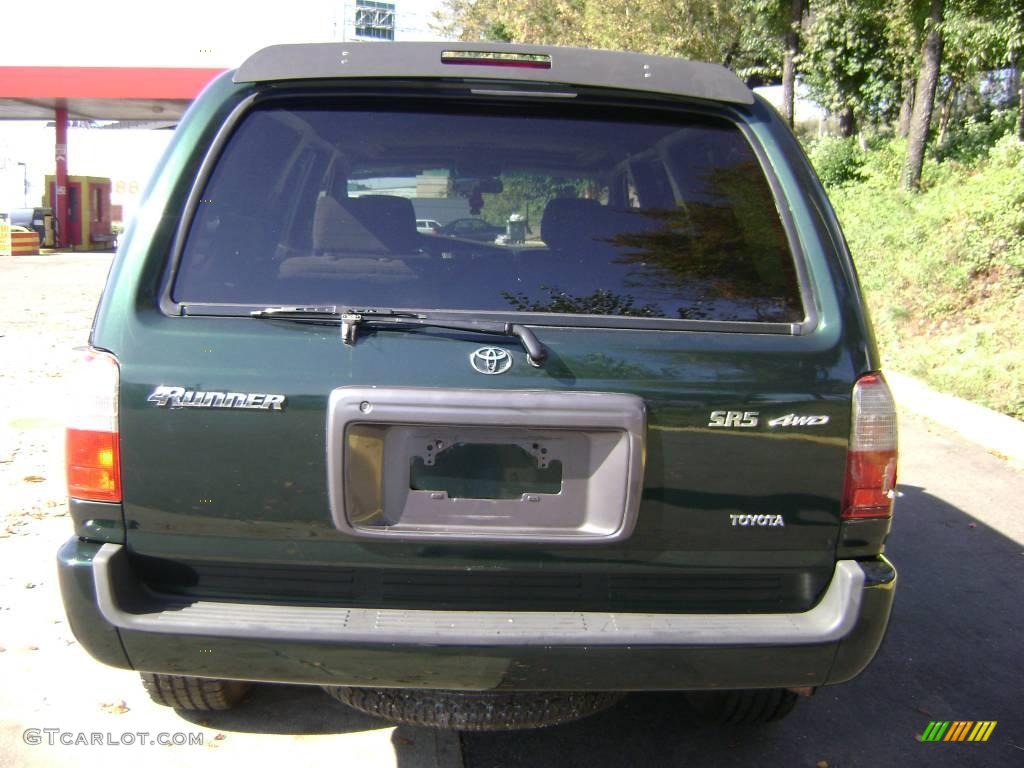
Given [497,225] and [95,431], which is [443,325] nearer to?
[497,225]

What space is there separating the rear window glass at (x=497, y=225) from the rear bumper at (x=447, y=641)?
→ 2.46 ft

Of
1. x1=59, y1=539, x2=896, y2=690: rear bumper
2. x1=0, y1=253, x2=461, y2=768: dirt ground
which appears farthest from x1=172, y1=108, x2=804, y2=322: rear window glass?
x1=59, y1=539, x2=896, y2=690: rear bumper

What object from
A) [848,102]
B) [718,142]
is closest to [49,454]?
[718,142]

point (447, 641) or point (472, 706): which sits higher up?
point (447, 641)

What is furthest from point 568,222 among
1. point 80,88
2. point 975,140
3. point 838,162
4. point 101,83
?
point 80,88

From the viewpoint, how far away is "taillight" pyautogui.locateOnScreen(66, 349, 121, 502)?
7.55ft

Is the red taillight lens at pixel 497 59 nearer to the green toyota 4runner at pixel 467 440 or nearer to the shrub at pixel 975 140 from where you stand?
the green toyota 4runner at pixel 467 440

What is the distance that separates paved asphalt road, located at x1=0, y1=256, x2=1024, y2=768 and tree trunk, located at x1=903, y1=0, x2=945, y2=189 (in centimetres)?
1148

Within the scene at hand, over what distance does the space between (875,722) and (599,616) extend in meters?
1.63

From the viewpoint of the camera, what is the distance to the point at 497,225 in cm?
291

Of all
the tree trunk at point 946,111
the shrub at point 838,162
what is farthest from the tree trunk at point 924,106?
the tree trunk at point 946,111

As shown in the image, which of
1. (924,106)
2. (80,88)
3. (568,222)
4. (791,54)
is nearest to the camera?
(568,222)

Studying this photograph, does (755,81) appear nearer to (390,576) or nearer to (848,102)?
(848,102)

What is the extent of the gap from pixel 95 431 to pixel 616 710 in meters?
2.06
